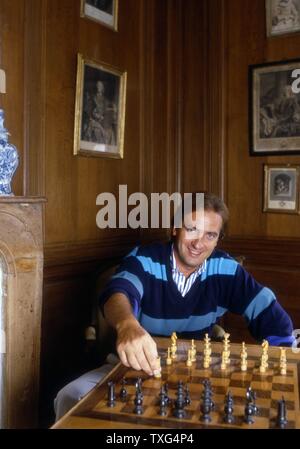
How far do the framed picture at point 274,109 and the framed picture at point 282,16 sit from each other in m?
0.28

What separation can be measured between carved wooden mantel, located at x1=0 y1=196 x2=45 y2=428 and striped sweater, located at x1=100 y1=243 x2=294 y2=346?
0.54 metres

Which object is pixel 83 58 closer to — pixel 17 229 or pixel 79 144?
pixel 79 144

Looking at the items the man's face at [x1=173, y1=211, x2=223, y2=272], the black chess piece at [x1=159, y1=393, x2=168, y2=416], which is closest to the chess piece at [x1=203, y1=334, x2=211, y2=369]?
the black chess piece at [x1=159, y1=393, x2=168, y2=416]

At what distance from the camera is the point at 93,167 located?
3932 millimetres

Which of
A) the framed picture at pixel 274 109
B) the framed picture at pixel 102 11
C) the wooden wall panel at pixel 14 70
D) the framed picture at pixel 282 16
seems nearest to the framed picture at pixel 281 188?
the framed picture at pixel 274 109

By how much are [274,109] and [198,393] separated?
126 inches

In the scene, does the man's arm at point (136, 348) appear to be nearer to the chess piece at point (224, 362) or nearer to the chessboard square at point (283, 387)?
the chess piece at point (224, 362)

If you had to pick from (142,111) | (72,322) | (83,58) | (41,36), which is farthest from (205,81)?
(72,322)

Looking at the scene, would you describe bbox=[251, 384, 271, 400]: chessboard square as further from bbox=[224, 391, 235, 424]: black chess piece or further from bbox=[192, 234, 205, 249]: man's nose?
bbox=[192, 234, 205, 249]: man's nose

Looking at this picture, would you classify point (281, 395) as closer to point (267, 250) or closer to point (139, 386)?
point (139, 386)

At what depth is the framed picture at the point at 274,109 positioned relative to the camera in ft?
14.3

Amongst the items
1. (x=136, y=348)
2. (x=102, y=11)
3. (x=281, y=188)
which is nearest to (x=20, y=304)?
(x=136, y=348)

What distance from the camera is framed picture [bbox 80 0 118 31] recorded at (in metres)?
3.75

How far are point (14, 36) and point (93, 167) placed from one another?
1.10 metres
